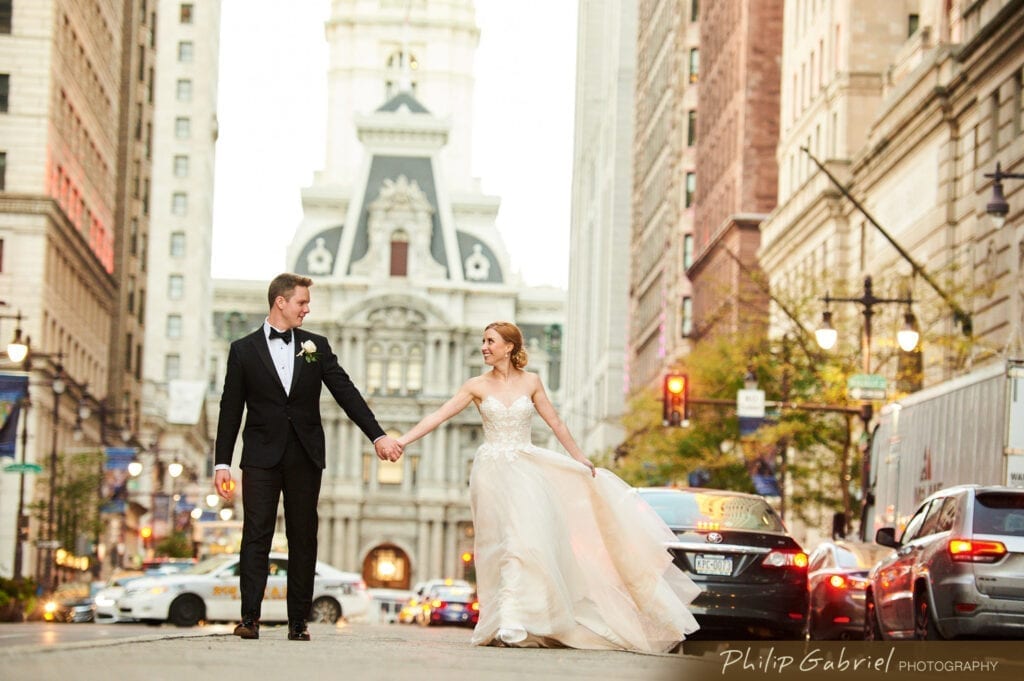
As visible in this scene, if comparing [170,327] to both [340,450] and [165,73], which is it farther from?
[340,450]

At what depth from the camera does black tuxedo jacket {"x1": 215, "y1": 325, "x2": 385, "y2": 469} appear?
14.5 metres

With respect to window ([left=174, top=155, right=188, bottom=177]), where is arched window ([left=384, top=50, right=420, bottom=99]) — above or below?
above

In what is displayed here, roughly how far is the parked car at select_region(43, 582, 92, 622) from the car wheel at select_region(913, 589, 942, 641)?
2894 cm

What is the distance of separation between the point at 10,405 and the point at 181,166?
280 ft

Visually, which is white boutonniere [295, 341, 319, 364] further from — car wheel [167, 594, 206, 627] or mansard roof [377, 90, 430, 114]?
mansard roof [377, 90, 430, 114]

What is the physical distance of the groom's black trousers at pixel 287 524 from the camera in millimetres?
14289

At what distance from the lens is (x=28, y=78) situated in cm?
6400

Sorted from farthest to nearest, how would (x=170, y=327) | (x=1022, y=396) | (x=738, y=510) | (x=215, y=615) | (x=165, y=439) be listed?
(x=170, y=327)
(x=165, y=439)
(x=215, y=615)
(x=1022, y=396)
(x=738, y=510)

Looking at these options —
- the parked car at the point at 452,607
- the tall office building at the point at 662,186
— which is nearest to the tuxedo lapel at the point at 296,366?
the parked car at the point at 452,607

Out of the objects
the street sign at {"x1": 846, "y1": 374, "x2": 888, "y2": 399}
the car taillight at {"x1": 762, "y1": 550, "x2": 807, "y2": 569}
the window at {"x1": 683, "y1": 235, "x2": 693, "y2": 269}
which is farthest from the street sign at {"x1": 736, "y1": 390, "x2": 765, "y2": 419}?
the window at {"x1": 683, "y1": 235, "x2": 693, "y2": 269}

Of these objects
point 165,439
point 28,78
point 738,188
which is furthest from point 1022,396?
point 165,439

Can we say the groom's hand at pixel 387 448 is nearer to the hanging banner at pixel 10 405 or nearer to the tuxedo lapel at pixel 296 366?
the tuxedo lapel at pixel 296 366

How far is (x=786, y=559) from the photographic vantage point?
20766mm

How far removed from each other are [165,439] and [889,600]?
98.3 metres
